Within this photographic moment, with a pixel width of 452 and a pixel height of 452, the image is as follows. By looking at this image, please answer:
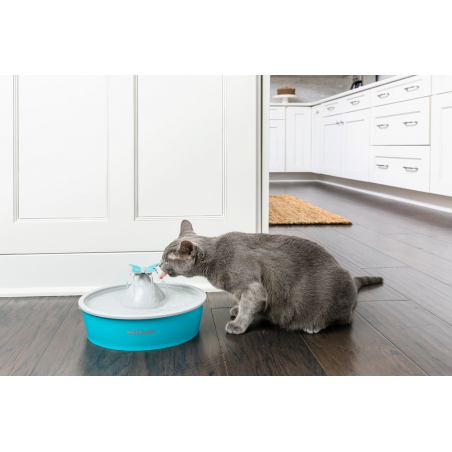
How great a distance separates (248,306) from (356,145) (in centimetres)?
450

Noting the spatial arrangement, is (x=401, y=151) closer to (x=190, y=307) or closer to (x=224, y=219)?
(x=224, y=219)

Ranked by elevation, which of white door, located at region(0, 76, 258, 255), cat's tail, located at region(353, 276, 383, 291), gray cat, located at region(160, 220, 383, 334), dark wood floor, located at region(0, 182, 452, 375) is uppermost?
white door, located at region(0, 76, 258, 255)

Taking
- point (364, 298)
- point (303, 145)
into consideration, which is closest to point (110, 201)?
point (364, 298)

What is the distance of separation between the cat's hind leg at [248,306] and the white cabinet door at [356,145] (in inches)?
164

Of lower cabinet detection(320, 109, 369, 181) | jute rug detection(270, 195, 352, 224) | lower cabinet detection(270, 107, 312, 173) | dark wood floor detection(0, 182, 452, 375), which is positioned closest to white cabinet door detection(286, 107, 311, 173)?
lower cabinet detection(270, 107, 312, 173)

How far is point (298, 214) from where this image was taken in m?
3.79

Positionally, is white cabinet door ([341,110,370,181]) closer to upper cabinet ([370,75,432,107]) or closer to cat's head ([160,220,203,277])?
upper cabinet ([370,75,432,107])

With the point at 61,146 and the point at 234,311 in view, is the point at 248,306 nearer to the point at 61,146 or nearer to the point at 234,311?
the point at 234,311

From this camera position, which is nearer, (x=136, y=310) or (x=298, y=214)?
(x=136, y=310)

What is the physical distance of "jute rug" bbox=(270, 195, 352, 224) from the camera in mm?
3451

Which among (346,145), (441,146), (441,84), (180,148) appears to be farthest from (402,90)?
(180,148)

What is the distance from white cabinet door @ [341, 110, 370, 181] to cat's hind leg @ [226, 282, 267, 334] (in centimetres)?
416

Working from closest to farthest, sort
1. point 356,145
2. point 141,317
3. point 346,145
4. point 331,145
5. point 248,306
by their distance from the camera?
point 141,317 → point 248,306 → point 356,145 → point 346,145 → point 331,145
